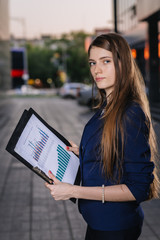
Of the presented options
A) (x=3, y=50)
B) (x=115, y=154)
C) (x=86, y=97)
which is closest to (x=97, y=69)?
(x=115, y=154)

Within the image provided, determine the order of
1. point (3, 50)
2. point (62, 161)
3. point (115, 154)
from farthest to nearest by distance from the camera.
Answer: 1. point (3, 50)
2. point (62, 161)
3. point (115, 154)

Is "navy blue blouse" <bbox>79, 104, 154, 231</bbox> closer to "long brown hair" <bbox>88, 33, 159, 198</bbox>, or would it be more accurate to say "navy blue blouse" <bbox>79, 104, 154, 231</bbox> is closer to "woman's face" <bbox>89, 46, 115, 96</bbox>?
"long brown hair" <bbox>88, 33, 159, 198</bbox>

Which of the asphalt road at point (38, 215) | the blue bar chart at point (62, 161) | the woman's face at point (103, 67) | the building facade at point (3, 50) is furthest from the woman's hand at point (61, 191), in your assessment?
the building facade at point (3, 50)

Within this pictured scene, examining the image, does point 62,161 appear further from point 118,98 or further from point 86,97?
point 86,97

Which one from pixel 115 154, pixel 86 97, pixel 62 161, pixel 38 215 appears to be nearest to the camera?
pixel 115 154

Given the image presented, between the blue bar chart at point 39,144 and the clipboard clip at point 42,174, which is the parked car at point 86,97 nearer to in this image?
the blue bar chart at point 39,144

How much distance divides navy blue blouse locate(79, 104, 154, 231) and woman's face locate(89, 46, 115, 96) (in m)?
0.14

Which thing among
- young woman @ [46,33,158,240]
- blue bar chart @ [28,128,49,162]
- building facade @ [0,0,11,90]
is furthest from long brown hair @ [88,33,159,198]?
building facade @ [0,0,11,90]

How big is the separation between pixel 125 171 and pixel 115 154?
91mm

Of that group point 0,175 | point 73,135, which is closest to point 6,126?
point 73,135

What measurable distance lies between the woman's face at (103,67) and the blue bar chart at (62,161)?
41cm

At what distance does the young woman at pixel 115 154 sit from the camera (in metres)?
1.64

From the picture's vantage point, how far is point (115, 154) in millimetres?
1677

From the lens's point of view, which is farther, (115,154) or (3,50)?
(3,50)
